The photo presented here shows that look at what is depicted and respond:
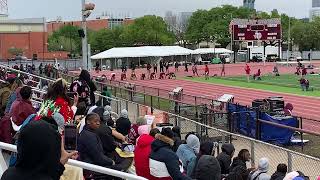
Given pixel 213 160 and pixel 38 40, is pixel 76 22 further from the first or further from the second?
pixel 213 160

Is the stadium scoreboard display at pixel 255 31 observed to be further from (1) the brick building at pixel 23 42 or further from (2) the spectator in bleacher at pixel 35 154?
(2) the spectator in bleacher at pixel 35 154

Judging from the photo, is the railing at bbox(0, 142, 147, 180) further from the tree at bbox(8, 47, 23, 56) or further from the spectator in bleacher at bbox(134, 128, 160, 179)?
the tree at bbox(8, 47, 23, 56)

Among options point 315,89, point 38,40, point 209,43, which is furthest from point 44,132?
point 209,43

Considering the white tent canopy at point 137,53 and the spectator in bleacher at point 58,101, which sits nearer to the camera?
the spectator in bleacher at point 58,101

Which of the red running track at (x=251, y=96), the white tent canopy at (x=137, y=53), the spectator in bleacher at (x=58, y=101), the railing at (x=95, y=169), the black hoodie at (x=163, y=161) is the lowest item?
the red running track at (x=251, y=96)

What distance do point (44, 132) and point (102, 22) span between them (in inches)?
7035

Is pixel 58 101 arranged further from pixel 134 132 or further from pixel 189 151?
pixel 189 151

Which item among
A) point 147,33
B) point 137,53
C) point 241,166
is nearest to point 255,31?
point 137,53

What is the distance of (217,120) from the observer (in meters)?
18.4

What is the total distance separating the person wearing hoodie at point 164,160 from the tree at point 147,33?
11003 cm

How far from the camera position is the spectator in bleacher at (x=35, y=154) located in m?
3.56

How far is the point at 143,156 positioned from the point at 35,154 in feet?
12.7

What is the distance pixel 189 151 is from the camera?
27.9ft

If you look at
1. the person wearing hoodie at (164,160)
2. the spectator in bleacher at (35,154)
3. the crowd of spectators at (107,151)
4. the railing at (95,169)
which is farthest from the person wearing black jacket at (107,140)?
the spectator in bleacher at (35,154)
